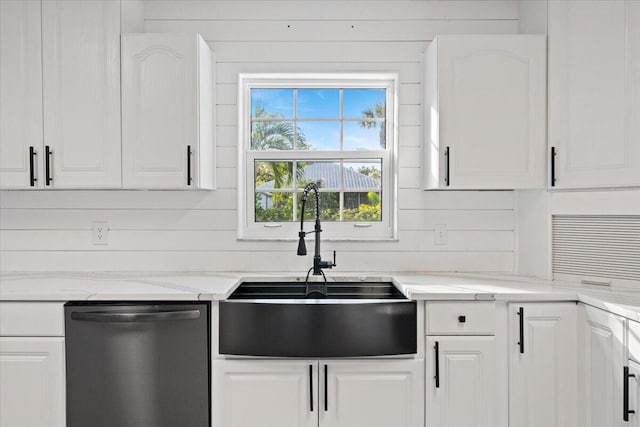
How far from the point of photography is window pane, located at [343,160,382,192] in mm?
2828

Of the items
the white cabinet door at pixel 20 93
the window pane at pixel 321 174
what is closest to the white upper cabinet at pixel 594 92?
the window pane at pixel 321 174

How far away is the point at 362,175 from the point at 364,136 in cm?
23

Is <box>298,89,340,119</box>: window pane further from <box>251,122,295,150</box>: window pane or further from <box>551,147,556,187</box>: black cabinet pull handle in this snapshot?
<box>551,147,556,187</box>: black cabinet pull handle

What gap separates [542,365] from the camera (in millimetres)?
2092

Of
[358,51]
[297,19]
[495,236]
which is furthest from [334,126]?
[495,236]

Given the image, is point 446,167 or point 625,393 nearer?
point 625,393

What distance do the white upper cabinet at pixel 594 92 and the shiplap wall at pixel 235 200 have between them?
512 mm

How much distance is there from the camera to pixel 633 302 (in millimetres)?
1890

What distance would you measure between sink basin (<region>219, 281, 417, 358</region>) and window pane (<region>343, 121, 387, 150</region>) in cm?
109

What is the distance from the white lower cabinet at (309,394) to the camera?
205 cm

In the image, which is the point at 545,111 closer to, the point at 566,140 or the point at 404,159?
the point at 566,140

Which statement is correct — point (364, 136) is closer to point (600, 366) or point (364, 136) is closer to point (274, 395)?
point (274, 395)

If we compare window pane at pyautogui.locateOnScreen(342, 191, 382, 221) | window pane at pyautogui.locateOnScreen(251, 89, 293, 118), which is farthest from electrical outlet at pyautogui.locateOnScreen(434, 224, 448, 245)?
window pane at pyautogui.locateOnScreen(251, 89, 293, 118)

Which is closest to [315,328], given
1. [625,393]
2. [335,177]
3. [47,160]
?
[335,177]
